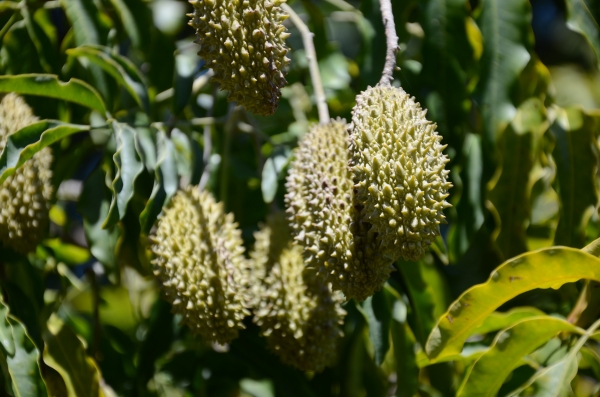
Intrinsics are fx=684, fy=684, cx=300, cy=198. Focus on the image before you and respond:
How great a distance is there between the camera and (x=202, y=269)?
150 cm

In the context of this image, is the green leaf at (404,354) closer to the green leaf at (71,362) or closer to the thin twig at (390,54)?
the thin twig at (390,54)

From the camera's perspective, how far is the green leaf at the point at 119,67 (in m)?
1.71

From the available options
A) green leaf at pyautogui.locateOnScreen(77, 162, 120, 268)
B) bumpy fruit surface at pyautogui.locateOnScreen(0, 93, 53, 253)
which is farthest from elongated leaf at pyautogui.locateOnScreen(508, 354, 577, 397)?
bumpy fruit surface at pyautogui.locateOnScreen(0, 93, 53, 253)

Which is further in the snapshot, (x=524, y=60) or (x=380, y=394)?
(x=380, y=394)

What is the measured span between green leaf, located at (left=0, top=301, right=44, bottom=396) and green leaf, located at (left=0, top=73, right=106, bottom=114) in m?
0.50

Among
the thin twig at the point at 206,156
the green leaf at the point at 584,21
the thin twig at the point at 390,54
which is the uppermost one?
the thin twig at the point at 390,54

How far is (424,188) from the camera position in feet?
4.08

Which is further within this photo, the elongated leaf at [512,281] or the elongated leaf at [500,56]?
the elongated leaf at [500,56]

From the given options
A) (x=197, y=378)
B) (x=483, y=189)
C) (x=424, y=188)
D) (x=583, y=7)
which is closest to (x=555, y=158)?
(x=483, y=189)

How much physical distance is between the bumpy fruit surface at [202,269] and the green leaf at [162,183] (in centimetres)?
3

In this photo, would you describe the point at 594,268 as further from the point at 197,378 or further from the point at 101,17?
the point at 101,17

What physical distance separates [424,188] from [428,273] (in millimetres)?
616

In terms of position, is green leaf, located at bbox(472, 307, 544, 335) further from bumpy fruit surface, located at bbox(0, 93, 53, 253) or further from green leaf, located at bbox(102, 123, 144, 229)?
bumpy fruit surface, located at bbox(0, 93, 53, 253)

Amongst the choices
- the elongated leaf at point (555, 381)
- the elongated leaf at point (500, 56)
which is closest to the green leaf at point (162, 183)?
the elongated leaf at point (500, 56)
